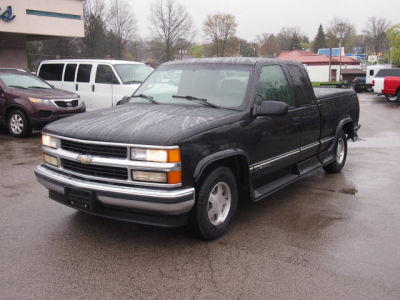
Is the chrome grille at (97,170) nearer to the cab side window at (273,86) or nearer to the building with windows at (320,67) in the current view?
the cab side window at (273,86)

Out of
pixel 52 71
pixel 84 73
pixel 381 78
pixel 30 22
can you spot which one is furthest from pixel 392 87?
pixel 30 22

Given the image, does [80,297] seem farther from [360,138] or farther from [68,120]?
[360,138]

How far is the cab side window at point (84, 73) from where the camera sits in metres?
12.1

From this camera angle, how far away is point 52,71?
12.9m

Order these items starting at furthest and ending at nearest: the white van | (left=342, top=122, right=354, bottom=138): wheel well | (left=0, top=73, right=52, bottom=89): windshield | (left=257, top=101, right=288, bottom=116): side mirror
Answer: the white van → (left=0, top=73, right=52, bottom=89): windshield → (left=342, top=122, right=354, bottom=138): wheel well → (left=257, top=101, right=288, bottom=116): side mirror

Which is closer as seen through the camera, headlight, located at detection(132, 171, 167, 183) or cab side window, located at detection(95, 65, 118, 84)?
headlight, located at detection(132, 171, 167, 183)

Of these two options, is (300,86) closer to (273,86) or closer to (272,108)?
(273,86)

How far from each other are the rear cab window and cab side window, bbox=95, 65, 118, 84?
159 cm

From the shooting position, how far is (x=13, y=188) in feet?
19.6

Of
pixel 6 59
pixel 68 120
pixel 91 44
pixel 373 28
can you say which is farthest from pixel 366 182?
pixel 373 28

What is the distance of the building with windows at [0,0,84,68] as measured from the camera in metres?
20.5

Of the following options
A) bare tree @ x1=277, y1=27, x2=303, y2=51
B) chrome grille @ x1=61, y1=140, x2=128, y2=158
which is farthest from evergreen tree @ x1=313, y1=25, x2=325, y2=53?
chrome grille @ x1=61, y1=140, x2=128, y2=158

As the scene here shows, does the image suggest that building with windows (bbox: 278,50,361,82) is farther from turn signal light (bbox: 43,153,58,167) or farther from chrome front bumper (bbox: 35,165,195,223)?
chrome front bumper (bbox: 35,165,195,223)

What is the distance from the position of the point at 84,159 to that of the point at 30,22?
20.3m
